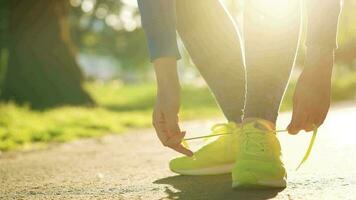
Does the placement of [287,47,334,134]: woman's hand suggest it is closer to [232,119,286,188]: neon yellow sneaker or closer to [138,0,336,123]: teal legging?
[138,0,336,123]: teal legging

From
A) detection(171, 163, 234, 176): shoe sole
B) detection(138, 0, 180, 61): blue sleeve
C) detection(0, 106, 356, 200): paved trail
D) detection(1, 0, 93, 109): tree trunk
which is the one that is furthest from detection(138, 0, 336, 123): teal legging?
detection(1, 0, 93, 109): tree trunk

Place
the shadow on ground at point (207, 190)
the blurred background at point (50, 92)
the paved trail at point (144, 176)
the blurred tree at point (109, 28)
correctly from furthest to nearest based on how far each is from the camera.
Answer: the blurred tree at point (109, 28) → the blurred background at point (50, 92) → the paved trail at point (144, 176) → the shadow on ground at point (207, 190)

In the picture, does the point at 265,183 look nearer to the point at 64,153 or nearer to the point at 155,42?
the point at 155,42

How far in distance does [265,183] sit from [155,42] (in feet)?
1.91

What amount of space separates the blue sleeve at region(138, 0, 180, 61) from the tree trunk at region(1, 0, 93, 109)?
25.5 feet

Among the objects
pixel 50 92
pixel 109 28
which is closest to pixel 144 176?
pixel 50 92

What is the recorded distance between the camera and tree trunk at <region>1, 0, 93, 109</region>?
9.94 meters

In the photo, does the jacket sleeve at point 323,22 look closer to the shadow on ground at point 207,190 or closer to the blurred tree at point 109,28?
the shadow on ground at point 207,190

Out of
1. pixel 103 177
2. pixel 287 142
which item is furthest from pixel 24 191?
pixel 287 142

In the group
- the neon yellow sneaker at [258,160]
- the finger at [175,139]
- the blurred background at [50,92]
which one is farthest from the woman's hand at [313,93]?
the blurred background at [50,92]

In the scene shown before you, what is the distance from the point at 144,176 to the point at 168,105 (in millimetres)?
876

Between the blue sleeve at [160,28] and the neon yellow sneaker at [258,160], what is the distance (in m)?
0.42

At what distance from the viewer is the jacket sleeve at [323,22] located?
6.49ft

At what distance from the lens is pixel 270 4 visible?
2.29 m
